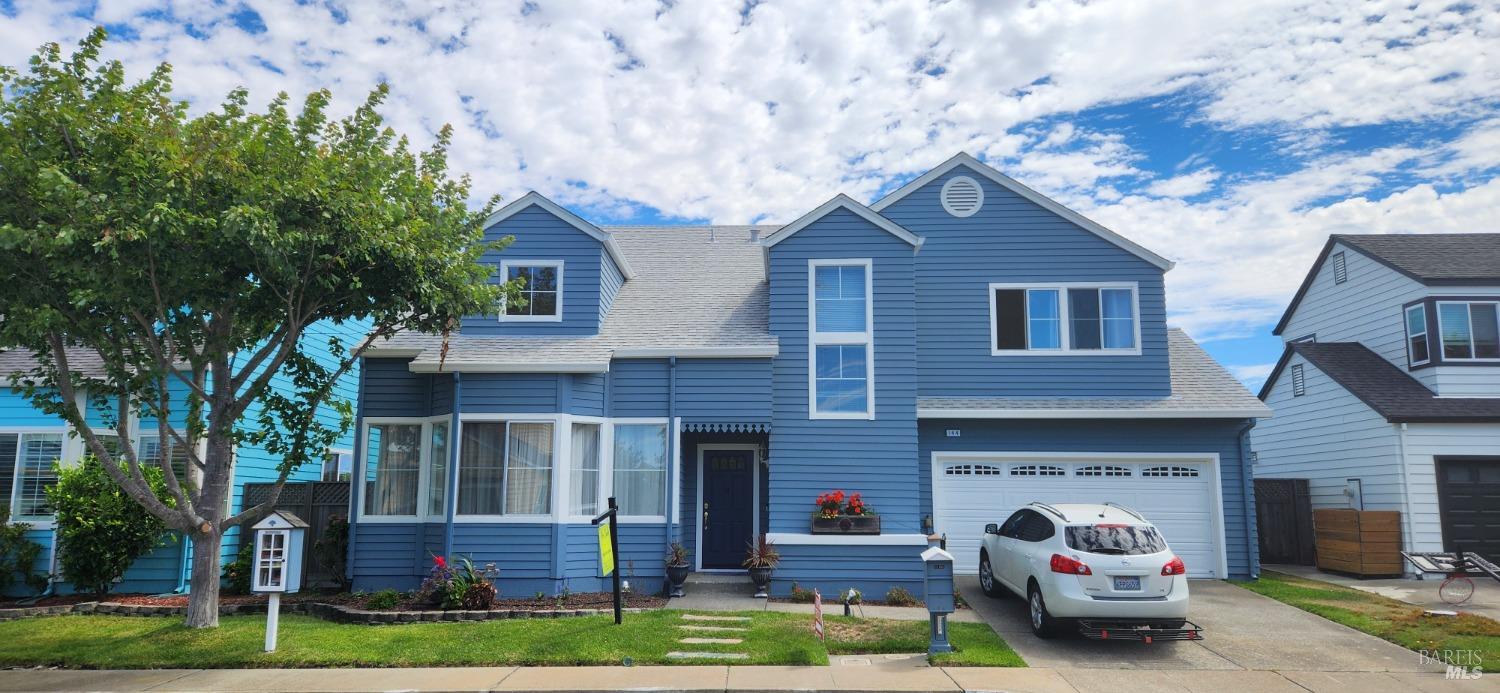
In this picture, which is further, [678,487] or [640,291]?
[640,291]

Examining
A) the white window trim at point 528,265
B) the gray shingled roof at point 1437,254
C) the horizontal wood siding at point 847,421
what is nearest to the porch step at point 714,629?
the horizontal wood siding at point 847,421

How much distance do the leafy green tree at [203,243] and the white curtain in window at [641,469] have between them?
Answer: 3.57 m

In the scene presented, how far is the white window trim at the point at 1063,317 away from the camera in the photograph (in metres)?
16.4

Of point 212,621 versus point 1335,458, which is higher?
point 1335,458

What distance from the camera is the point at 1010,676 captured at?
916 centimetres

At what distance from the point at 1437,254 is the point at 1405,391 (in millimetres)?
3486

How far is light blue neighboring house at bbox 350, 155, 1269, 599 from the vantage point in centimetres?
1378

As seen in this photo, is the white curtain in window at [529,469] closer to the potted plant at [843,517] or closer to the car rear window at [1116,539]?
the potted plant at [843,517]

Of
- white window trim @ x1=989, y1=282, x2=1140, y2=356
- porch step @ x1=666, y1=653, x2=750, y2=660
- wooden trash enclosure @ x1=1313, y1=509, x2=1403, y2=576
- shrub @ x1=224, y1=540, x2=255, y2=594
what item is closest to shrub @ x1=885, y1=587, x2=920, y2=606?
porch step @ x1=666, y1=653, x2=750, y2=660

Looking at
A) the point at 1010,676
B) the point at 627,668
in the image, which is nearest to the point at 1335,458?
the point at 1010,676

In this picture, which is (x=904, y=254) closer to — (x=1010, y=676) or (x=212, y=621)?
(x=1010, y=676)

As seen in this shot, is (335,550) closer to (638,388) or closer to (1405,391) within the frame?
(638,388)

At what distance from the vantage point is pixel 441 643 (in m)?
10.4

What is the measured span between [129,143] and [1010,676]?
11050 mm
